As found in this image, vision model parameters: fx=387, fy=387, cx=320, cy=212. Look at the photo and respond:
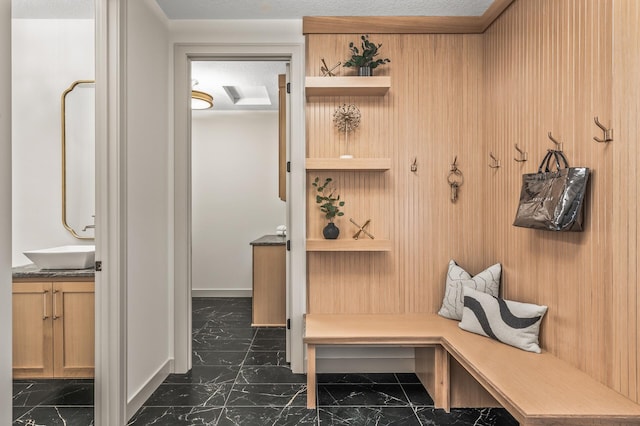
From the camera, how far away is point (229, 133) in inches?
215

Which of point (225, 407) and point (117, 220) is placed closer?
point (117, 220)

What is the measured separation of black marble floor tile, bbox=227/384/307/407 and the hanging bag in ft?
5.81

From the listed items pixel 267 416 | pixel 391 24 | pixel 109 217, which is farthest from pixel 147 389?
pixel 391 24

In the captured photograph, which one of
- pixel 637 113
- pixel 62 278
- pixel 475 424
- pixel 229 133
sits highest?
pixel 229 133

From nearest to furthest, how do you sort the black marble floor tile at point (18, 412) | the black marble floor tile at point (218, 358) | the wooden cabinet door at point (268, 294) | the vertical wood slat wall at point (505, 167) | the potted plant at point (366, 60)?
the vertical wood slat wall at point (505, 167) → the black marble floor tile at point (18, 412) → the potted plant at point (366, 60) → the black marble floor tile at point (218, 358) → the wooden cabinet door at point (268, 294)

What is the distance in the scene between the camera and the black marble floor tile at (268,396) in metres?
2.49

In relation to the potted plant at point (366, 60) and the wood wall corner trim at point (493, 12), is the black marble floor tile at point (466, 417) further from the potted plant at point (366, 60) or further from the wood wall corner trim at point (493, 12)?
the wood wall corner trim at point (493, 12)

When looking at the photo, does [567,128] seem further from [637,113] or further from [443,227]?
[443,227]

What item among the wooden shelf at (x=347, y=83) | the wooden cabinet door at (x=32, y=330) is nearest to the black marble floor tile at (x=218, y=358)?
the wooden cabinet door at (x=32, y=330)

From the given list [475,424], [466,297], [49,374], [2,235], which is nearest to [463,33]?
[466,297]

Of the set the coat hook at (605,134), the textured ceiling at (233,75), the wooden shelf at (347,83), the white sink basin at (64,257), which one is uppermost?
the textured ceiling at (233,75)

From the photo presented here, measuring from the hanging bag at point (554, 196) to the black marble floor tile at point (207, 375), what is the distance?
7.39 ft

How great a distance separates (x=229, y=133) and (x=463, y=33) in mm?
3492

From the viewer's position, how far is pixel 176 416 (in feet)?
7.68
